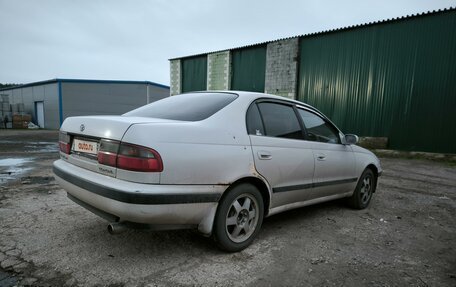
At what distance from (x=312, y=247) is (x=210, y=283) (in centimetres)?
123

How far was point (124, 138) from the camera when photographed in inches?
84.0

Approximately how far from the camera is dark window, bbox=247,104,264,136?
9.12ft

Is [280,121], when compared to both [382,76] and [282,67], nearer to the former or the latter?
[382,76]

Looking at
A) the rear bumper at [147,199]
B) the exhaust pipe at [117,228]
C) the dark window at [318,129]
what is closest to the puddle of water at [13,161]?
the rear bumper at [147,199]

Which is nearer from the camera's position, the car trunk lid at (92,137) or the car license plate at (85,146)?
the car trunk lid at (92,137)

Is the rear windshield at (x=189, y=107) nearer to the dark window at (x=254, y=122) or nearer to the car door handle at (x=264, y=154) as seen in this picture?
the dark window at (x=254, y=122)

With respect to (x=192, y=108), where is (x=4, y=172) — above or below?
below

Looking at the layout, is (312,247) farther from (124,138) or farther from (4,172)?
(4,172)

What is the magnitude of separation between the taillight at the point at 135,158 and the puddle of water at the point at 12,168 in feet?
14.0

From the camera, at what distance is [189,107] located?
288 cm

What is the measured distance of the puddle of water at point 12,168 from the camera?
552 cm

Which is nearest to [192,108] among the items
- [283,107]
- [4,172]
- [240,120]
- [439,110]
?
[240,120]

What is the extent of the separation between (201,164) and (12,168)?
6.24 m

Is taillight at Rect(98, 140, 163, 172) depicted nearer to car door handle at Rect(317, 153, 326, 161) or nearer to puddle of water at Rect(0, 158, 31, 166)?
car door handle at Rect(317, 153, 326, 161)
